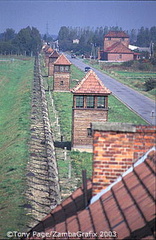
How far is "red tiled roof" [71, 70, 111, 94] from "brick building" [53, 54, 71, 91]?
20399 millimetres

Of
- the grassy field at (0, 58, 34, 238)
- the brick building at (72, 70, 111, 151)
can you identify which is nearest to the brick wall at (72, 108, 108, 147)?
the brick building at (72, 70, 111, 151)

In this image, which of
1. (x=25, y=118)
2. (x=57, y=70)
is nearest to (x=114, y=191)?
(x=25, y=118)

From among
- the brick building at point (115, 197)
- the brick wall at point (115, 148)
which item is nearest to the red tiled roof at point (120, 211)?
the brick building at point (115, 197)

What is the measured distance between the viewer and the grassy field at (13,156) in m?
12.7

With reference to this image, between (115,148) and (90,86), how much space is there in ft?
47.9

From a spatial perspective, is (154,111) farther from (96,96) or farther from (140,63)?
(140,63)

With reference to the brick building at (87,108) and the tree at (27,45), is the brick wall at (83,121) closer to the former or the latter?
the brick building at (87,108)

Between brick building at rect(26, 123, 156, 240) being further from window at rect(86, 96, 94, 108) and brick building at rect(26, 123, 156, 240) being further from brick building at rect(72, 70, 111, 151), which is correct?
window at rect(86, 96, 94, 108)

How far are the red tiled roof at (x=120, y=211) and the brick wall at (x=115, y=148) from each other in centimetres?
12

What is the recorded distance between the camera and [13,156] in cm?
1994

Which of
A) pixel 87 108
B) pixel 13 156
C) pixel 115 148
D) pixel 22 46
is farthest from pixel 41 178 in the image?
pixel 22 46

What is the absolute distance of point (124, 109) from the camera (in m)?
35.4

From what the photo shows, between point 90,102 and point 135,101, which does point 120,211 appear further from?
point 135,101

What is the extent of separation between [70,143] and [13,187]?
7557 mm
